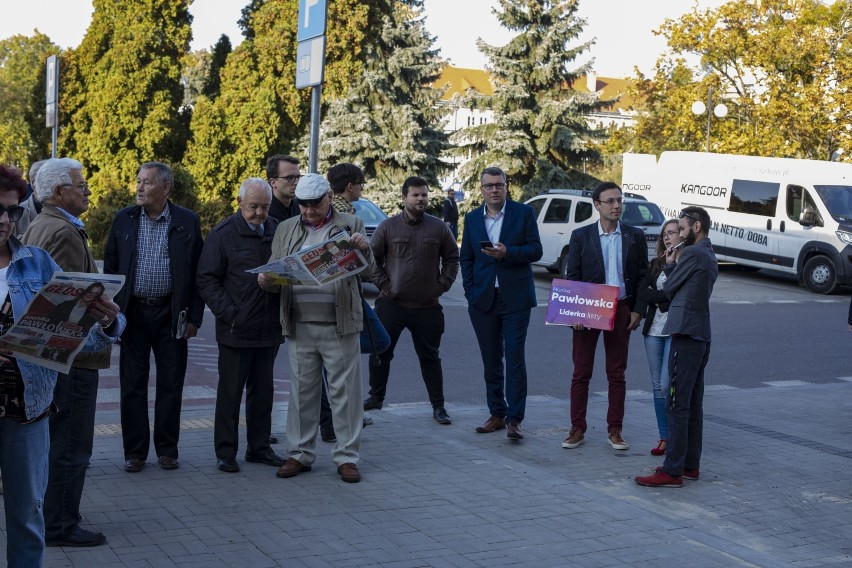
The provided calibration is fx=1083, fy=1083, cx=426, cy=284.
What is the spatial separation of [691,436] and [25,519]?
4.48m

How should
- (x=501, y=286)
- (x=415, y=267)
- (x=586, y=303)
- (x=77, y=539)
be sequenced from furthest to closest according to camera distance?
(x=415, y=267) → (x=501, y=286) → (x=586, y=303) → (x=77, y=539)

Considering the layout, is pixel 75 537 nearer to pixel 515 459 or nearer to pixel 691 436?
pixel 515 459

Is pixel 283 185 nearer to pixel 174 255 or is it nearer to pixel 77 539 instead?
pixel 174 255

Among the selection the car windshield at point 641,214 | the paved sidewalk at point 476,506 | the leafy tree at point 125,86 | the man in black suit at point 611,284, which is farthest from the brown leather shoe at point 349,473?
the leafy tree at point 125,86

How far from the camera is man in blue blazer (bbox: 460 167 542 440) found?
8.10 meters

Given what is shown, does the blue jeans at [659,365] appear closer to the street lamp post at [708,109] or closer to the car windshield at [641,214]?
the car windshield at [641,214]

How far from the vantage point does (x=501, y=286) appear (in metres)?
8.13

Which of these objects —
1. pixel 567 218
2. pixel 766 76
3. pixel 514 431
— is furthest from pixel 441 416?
pixel 766 76

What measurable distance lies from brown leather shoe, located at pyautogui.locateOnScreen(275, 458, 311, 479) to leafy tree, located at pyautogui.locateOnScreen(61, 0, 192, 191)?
96.2 feet

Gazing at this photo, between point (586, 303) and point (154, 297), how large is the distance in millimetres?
3037

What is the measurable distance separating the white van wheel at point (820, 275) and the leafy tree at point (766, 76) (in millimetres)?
15580

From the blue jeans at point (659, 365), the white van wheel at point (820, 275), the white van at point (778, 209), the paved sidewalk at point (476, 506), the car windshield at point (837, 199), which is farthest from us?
the car windshield at point (837, 199)

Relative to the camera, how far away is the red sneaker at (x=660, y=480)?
273 inches

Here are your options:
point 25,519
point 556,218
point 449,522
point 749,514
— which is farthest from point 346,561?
point 556,218
